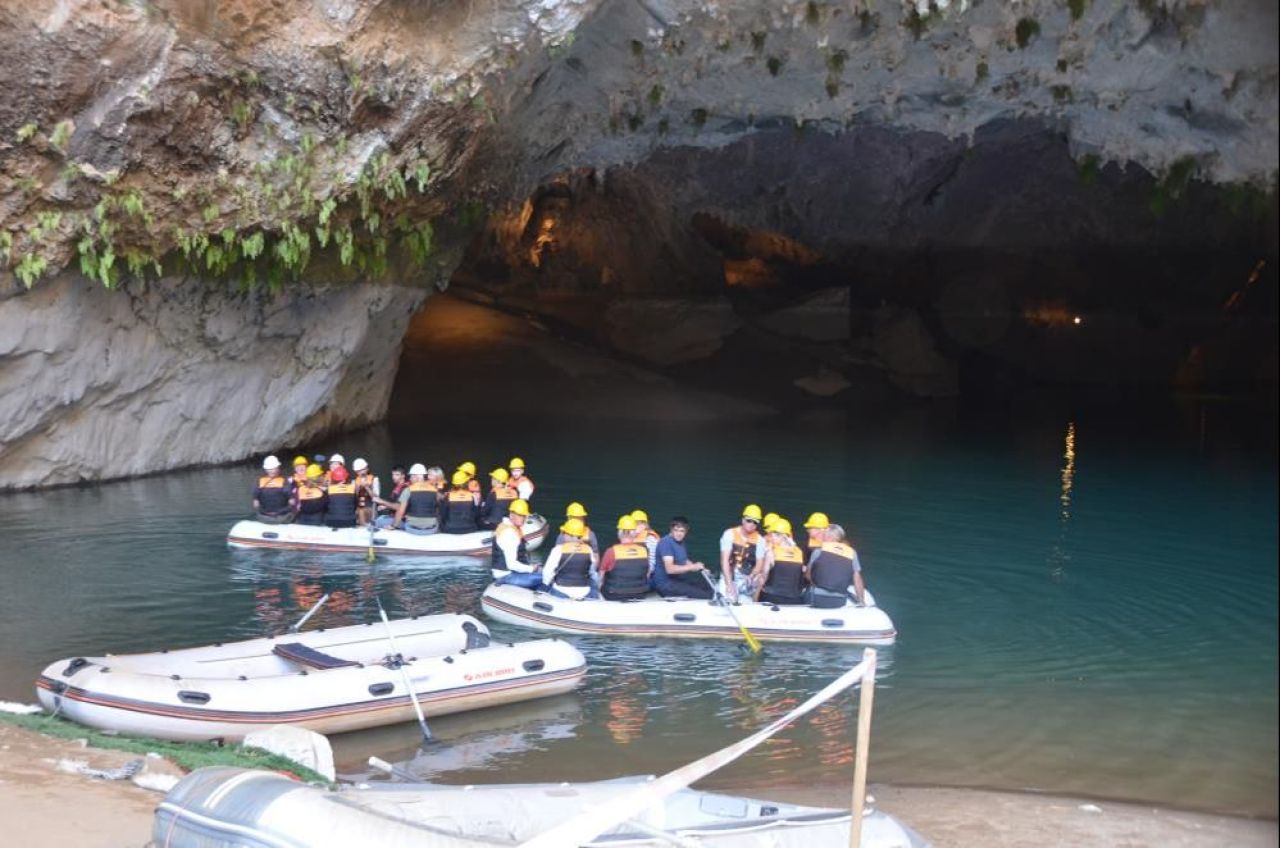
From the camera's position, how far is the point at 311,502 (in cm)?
1853

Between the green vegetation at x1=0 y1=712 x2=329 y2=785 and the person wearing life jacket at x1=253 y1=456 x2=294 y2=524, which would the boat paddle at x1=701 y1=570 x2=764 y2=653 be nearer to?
the green vegetation at x1=0 y1=712 x2=329 y2=785

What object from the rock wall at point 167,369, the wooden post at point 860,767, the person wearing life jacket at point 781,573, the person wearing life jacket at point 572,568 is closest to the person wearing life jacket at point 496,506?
the person wearing life jacket at point 572,568

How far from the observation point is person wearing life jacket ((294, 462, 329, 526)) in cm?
1852

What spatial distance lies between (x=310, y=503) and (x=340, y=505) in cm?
48

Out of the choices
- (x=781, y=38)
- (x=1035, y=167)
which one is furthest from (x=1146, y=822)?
(x=1035, y=167)

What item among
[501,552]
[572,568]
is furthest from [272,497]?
[572,568]

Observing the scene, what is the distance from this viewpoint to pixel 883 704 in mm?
12094

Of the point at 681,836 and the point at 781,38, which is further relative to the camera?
the point at 781,38

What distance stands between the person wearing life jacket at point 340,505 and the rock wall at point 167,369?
5.10 meters

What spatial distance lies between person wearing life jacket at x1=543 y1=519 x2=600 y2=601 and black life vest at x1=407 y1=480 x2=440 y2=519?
158 inches

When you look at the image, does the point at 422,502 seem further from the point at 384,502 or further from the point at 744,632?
the point at 744,632

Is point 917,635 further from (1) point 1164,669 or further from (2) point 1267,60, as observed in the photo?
(2) point 1267,60

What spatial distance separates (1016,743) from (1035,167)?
84.2 feet

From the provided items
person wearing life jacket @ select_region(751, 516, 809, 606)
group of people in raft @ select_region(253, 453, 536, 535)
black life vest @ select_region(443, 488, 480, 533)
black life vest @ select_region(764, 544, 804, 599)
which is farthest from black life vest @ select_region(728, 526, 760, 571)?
black life vest @ select_region(443, 488, 480, 533)
